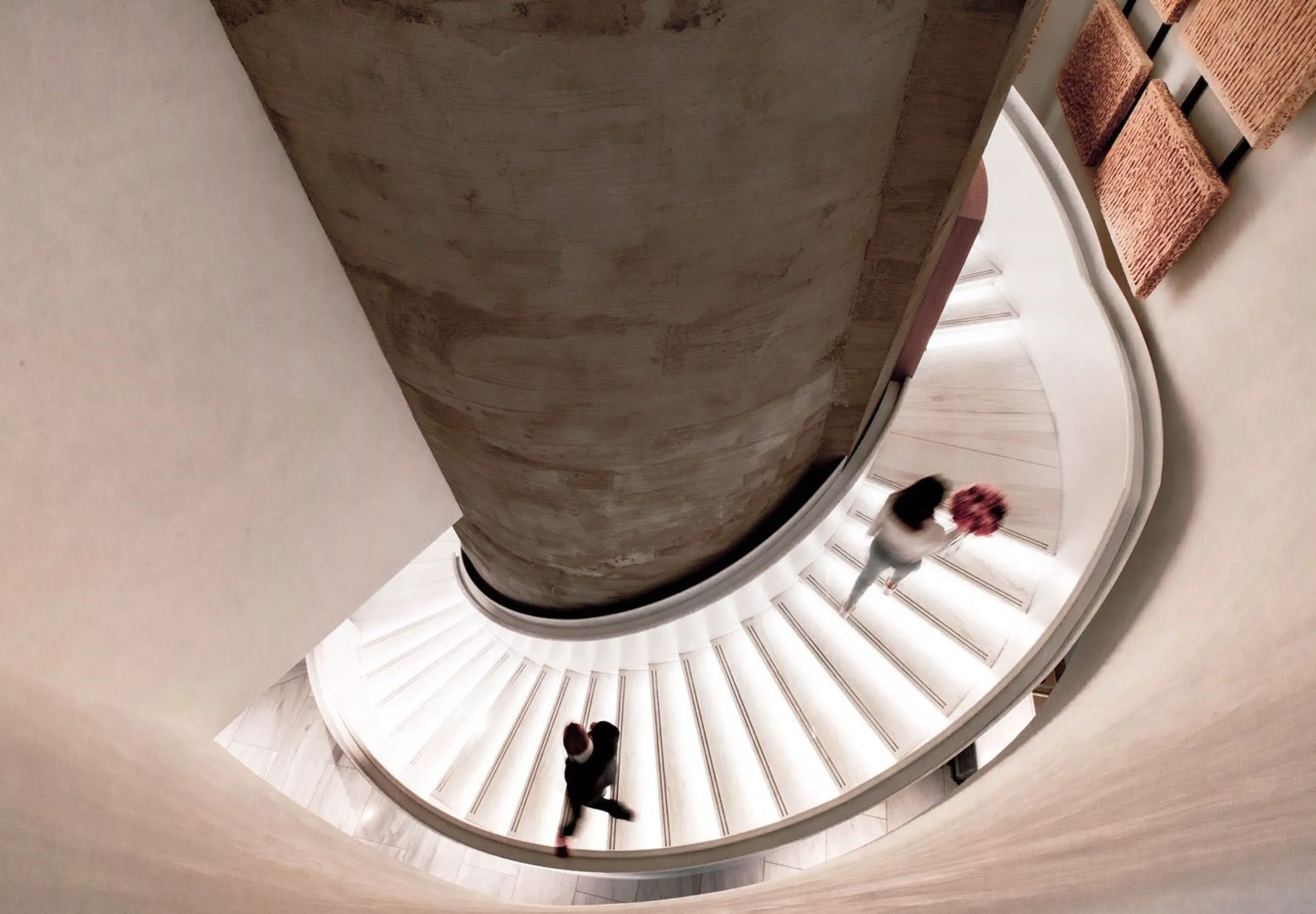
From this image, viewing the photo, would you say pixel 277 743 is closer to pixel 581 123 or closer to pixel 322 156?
pixel 322 156

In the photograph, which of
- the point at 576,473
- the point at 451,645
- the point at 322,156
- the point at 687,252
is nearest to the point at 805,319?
the point at 687,252

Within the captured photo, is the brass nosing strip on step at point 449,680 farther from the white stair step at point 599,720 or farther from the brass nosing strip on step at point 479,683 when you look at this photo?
the white stair step at point 599,720

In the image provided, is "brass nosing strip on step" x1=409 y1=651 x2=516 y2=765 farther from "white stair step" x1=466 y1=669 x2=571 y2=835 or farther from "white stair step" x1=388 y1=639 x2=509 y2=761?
"white stair step" x1=466 y1=669 x2=571 y2=835

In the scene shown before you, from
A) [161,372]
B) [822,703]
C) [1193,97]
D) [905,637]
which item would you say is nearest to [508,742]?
[822,703]

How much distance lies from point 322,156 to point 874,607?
2596mm

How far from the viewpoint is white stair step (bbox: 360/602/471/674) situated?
13.1 feet

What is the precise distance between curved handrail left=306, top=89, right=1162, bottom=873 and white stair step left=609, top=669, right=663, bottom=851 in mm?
121

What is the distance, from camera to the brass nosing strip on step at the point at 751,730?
2.98 m

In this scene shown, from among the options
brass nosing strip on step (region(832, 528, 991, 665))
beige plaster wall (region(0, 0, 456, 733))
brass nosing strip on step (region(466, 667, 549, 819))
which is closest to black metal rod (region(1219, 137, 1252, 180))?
brass nosing strip on step (region(832, 528, 991, 665))

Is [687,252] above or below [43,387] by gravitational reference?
above

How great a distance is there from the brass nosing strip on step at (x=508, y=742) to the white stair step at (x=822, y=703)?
117 cm

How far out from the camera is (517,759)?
3.59 m

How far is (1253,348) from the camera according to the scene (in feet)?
6.63

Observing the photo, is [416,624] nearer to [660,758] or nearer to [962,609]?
[660,758]
